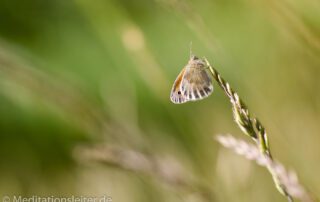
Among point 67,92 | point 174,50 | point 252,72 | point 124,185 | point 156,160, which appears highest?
point 174,50

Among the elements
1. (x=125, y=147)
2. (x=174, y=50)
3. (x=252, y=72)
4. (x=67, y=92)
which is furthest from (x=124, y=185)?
(x=174, y=50)

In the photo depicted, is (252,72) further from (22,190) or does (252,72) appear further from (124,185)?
(22,190)

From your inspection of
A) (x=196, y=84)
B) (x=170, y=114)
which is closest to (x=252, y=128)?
(x=196, y=84)

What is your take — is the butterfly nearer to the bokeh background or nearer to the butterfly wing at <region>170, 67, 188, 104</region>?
the butterfly wing at <region>170, 67, 188, 104</region>

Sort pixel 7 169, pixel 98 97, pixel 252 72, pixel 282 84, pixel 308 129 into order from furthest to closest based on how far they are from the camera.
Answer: pixel 98 97
pixel 7 169
pixel 282 84
pixel 252 72
pixel 308 129

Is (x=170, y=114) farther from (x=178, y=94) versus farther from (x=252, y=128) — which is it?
(x=252, y=128)

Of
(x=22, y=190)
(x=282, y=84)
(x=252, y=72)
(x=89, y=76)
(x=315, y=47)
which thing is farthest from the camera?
(x=89, y=76)
